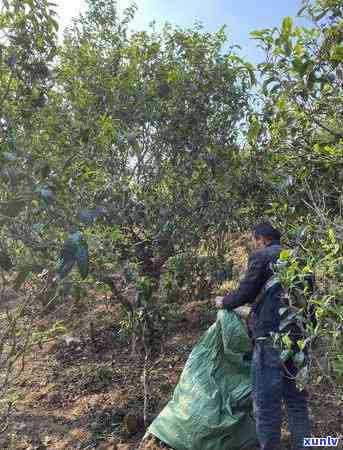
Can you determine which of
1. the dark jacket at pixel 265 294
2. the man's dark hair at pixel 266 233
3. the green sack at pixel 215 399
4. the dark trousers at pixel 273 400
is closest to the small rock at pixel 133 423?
the green sack at pixel 215 399

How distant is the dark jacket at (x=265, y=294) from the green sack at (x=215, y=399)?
323 mm

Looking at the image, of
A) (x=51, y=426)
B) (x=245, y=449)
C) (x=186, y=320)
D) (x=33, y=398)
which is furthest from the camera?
(x=186, y=320)

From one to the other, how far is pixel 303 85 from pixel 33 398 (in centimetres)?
387

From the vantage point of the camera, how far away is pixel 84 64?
4.93m

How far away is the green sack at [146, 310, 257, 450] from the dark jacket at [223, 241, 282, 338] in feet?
1.06

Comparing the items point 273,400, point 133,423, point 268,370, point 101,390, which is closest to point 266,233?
point 268,370

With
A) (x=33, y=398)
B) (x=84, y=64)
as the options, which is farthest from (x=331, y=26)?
(x=33, y=398)

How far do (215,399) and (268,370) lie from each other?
499mm

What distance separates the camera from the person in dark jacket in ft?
9.34

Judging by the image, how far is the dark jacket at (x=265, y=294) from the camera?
2.91 metres

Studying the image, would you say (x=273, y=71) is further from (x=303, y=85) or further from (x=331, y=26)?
(x=331, y=26)

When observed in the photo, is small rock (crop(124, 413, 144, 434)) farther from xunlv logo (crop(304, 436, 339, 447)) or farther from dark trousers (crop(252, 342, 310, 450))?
xunlv logo (crop(304, 436, 339, 447))

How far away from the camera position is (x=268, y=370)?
288 centimetres

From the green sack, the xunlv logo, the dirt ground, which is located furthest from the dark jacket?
the xunlv logo
